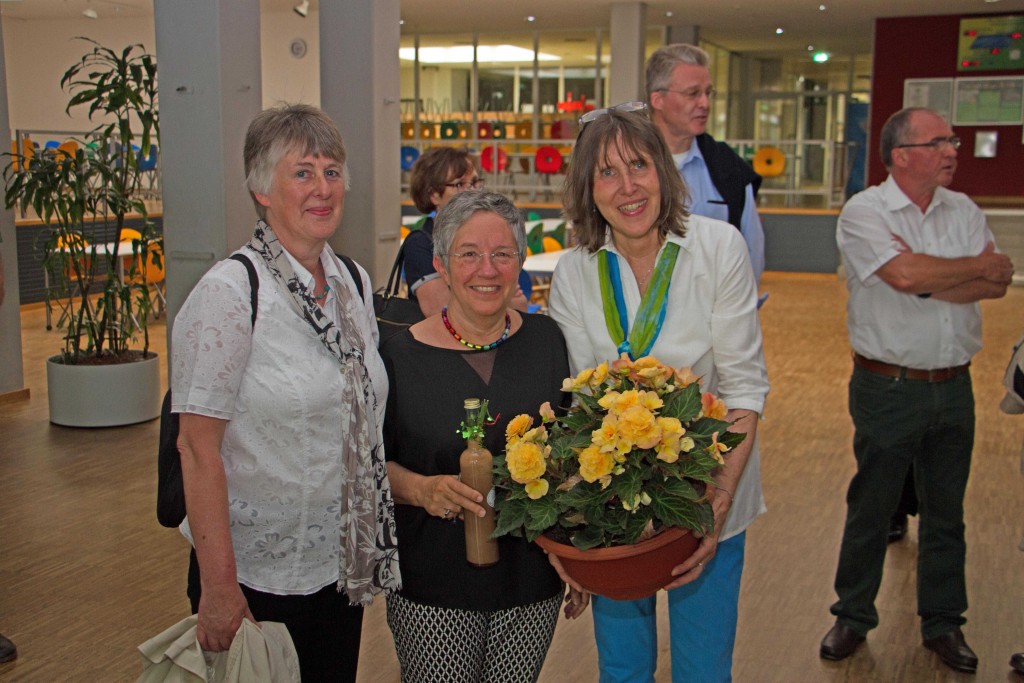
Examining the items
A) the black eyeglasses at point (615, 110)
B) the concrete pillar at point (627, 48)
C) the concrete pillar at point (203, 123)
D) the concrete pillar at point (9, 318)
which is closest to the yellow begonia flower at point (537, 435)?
the black eyeglasses at point (615, 110)

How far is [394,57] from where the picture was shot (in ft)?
23.5

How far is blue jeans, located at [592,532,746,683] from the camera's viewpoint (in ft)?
7.39

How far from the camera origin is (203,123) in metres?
5.57

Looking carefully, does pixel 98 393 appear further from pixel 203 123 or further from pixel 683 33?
pixel 683 33

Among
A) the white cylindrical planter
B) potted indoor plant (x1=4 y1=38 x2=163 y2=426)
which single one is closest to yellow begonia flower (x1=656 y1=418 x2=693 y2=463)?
potted indoor plant (x1=4 y1=38 x2=163 y2=426)

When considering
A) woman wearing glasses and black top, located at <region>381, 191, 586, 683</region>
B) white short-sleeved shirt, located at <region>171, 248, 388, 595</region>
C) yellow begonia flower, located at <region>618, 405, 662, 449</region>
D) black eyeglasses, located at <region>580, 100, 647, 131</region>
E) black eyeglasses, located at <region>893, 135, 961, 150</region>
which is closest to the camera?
yellow begonia flower, located at <region>618, 405, 662, 449</region>

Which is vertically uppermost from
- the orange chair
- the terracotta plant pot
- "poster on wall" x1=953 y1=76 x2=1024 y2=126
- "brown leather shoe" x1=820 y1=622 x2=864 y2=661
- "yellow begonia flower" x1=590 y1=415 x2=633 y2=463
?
"poster on wall" x1=953 y1=76 x2=1024 y2=126

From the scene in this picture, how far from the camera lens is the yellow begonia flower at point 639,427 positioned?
5.72 ft

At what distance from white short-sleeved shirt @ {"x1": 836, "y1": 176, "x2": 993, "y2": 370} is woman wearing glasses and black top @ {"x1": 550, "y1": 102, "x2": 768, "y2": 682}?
1307mm

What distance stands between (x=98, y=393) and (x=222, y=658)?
16.7ft

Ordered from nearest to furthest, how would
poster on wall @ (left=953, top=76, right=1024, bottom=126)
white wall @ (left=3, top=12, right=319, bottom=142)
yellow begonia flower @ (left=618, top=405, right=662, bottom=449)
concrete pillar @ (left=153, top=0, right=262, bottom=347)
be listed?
yellow begonia flower @ (left=618, top=405, right=662, bottom=449), concrete pillar @ (left=153, top=0, right=262, bottom=347), poster on wall @ (left=953, top=76, right=1024, bottom=126), white wall @ (left=3, top=12, right=319, bottom=142)

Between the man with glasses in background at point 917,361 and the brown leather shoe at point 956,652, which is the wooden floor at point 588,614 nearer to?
the brown leather shoe at point 956,652

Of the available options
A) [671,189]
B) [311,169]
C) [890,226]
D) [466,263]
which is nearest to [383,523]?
[466,263]

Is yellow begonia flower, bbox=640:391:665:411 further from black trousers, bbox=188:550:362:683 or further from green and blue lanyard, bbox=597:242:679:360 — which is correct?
black trousers, bbox=188:550:362:683
